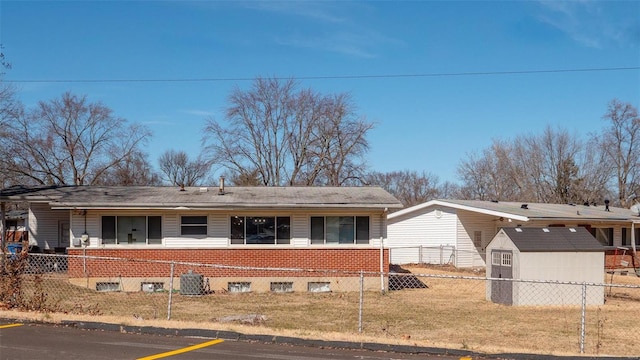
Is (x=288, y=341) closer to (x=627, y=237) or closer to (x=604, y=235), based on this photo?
→ (x=604, y=235)

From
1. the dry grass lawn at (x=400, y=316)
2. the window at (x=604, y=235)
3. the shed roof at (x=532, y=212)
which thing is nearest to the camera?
the dry grass lawn at (x=400, y=316)

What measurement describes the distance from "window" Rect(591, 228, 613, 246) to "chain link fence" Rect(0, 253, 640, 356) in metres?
6.60

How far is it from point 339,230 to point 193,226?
189 inches

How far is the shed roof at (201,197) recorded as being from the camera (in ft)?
68.0

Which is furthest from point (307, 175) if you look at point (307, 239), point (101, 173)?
point (307, 239)

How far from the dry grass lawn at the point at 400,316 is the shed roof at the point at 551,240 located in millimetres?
1631

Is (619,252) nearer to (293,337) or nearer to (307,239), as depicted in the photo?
(307,239)

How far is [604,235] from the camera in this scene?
109 ft

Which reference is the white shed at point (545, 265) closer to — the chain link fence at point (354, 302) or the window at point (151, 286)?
the chain link fence at point (354, 302)

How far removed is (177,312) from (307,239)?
265 inches

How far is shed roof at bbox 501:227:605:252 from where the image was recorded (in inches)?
698

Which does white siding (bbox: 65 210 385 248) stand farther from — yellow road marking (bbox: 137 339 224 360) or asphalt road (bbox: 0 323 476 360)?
yellow road marking (bbox: 137 339 224 360)

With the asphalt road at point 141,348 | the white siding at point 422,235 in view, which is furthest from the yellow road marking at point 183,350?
the white siding at point 422,235

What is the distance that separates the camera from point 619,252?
1293 inches
